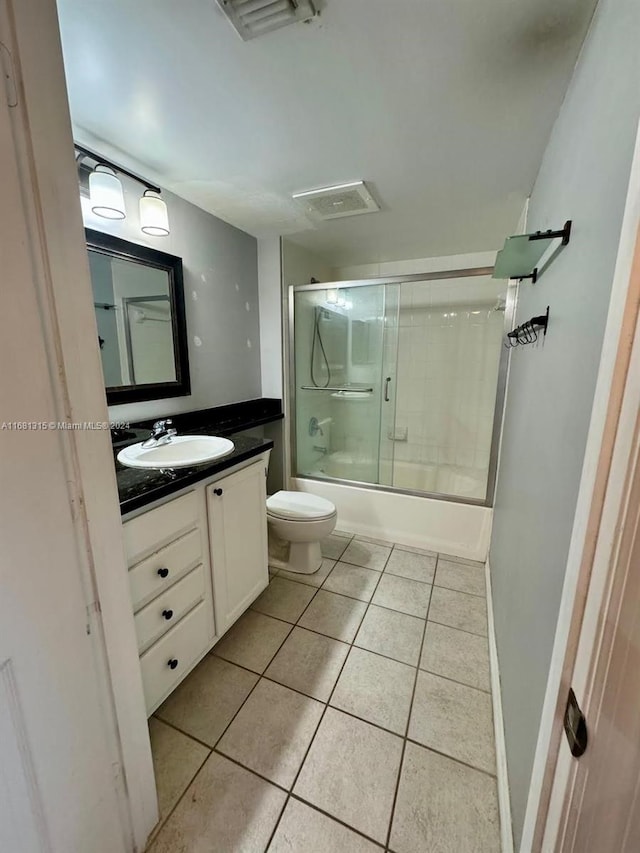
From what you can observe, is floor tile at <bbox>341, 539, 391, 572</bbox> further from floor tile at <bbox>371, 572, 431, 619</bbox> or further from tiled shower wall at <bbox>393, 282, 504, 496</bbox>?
tiled shower wall at <bbox>393, 282, 504, 496</bbox>

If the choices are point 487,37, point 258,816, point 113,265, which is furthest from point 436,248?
point 258,816

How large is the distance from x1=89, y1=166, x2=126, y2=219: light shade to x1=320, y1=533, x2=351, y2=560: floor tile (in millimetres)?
2192

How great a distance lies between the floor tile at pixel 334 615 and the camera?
66.0 inches

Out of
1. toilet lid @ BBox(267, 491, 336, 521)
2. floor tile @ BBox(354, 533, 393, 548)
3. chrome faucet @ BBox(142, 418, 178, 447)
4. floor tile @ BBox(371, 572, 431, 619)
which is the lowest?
floor tile @ BBox(371, 572, 431, 619)

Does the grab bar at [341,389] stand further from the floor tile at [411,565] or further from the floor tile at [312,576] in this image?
the floor tile at [312,576]

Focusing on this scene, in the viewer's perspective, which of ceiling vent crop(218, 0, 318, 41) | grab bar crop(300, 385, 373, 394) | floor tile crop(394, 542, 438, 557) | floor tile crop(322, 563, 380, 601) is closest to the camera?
ceiling vent crop(218, 0, 318, 41)

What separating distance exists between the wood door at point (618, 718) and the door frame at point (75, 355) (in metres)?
0.92

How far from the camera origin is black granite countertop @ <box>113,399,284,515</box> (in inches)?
42.4

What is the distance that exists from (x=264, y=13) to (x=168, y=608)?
1.81 m

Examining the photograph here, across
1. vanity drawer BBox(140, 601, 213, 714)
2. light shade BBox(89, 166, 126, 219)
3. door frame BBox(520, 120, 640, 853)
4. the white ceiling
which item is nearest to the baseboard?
door frame BBox(520, 120, 640, 853)

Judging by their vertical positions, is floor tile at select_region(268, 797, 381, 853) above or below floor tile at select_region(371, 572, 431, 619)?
below

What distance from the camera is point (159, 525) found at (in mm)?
1133

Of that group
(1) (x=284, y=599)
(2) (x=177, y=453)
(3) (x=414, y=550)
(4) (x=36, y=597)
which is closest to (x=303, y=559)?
(1) (x=284, y=599)

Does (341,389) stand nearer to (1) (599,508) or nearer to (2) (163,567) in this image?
(2) (163,567)
